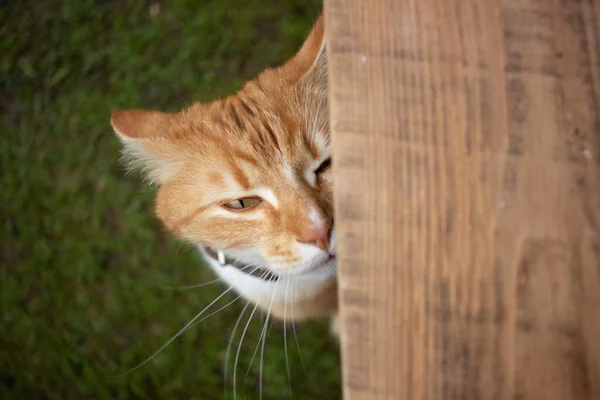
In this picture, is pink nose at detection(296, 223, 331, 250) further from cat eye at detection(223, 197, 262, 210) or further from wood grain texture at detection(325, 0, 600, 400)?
wood grain texture at detection(325, 0, 600, 400)

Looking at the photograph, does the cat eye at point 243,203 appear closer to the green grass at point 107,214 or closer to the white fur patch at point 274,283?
the white fur patch at point 274,283

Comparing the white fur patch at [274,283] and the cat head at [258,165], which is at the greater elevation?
the cat head at [258,165]

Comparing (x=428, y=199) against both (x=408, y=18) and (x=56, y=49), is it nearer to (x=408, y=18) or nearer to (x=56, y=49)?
(x=408, y=18)

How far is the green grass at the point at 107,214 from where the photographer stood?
2381 millimetres

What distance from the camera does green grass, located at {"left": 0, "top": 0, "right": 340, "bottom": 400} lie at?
238 centimetres

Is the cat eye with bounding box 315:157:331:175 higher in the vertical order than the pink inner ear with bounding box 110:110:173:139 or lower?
lower

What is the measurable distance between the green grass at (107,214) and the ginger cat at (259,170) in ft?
3.41

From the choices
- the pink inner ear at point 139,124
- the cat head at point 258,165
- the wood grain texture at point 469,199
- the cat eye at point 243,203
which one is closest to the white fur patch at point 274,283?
the cat head at point 258,165

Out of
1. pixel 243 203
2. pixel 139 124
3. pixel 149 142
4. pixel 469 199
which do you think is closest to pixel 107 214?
pixel 139 124

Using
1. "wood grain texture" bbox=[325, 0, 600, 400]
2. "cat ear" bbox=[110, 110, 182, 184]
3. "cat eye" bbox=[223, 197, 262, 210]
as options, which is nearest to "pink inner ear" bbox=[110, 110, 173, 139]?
"cat ear" bbox=[110, 110, 182, 184]

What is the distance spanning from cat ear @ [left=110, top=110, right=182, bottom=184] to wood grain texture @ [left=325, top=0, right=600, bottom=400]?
838 mm

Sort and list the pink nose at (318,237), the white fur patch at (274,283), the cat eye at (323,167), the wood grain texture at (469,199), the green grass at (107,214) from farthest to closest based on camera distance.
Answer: the green grass at (107,214)
the white fur patch at (274,283)
the cat eye at (323,167)
the pink nose at (318,237)
the wood grain texture at (469,199)

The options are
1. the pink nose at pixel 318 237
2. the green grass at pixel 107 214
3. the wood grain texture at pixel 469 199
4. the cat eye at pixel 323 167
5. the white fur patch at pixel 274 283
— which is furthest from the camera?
the green grass at pixel 107 214

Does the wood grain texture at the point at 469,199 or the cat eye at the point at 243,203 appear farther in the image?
the cat eye at the point at 243,203
